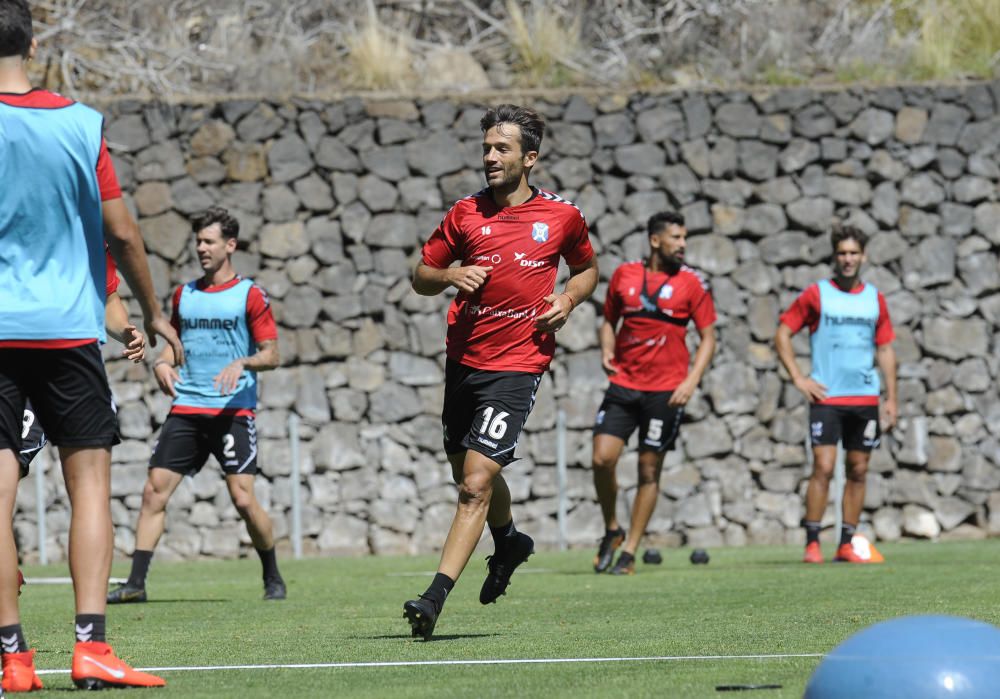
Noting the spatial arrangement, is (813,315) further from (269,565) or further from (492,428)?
(492,428)

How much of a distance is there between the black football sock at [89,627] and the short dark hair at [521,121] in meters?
2.99

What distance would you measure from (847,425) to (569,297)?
5.62 meters

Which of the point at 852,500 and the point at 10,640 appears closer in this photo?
the point at 10,640

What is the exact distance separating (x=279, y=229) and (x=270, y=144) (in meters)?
0.87

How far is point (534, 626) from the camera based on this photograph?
694 centimetres

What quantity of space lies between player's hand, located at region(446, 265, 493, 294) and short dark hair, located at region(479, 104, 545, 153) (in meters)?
0.63

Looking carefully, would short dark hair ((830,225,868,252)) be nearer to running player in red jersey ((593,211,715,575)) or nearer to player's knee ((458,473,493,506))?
running player in red jersey ((593,211,715,575))

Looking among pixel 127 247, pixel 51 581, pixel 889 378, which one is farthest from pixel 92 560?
pixel 889 378

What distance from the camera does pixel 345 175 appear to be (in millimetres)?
16859

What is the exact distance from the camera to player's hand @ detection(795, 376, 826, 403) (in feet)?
38.3

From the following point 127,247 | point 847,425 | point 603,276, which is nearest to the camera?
point 127,247

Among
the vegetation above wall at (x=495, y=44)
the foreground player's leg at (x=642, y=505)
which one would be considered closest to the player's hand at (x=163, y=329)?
the foreground player's leg at (x=642, y=505)

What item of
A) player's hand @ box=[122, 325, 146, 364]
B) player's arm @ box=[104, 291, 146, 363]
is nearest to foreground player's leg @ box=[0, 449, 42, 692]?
player's arm @ box=[104, 291, 146, 363]

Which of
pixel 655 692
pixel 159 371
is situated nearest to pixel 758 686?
pixel 655 692
